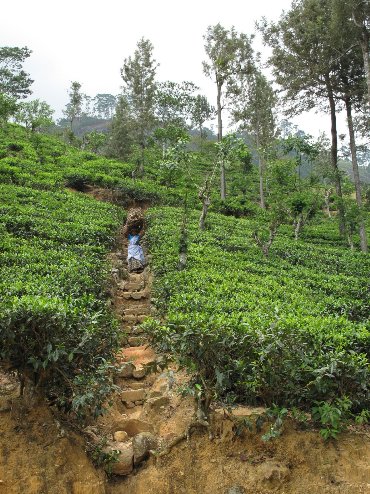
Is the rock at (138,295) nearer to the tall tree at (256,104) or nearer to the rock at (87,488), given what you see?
the rock at (87,488)

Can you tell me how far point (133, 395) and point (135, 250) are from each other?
6.67 m

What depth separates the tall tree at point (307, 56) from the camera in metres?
16.8

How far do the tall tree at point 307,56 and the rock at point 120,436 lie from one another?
1439cm

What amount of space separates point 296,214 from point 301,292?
28.1 ft

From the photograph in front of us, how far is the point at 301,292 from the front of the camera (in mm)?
9555

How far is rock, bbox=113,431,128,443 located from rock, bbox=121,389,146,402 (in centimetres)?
85

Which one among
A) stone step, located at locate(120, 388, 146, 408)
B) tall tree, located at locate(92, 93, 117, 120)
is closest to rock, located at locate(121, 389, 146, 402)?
stone step, located at locate(120, 388, 146, 408)

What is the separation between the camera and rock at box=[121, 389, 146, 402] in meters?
6.20

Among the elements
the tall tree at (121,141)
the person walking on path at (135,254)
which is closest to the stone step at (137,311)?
the person walking on path at (135,254)

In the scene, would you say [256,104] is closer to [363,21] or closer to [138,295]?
[363,21]

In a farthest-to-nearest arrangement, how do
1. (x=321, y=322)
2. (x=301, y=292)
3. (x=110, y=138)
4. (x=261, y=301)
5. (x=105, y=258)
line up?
(x=110, y=138) → (x=105, y=258) → (x=301, y=292) → (x=261, y=301) → (x=321, y=322)

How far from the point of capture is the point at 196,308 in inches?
271

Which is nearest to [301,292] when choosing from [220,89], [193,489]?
[193,489]

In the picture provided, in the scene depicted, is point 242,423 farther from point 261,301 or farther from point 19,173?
point 19,173
